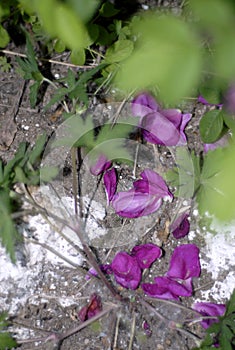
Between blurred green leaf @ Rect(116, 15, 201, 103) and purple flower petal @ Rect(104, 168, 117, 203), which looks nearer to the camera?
blurred green leaf @ Rect(116, 15, 201, 103)

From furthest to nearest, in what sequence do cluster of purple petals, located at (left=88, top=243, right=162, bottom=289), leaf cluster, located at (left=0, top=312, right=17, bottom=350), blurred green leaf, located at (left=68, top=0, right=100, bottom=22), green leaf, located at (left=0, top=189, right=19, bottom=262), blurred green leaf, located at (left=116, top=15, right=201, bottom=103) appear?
cluster of purple petals, located at (left=88, top=243, right=162, bottom=289) → leaf cluster, located at (left=0, top=312, right=17, bottom=350) → green leaf, located at (left=0, top=189, right=19, bottom=262) → blurred green leaf, located at (left=68, top=0, right=100, bottom=22) → blurred green leaf, located at (left=116, top=15, right=201, bottom=103)

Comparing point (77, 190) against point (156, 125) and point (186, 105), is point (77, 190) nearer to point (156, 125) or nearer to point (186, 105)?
point (156, 125)

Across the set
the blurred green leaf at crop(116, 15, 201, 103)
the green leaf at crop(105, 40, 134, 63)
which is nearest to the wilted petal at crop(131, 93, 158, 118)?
the green leaf at crop(105, 40, 134, 63)

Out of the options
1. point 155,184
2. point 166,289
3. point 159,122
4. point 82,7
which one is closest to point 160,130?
point 159,122

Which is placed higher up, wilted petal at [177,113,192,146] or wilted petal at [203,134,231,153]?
wilted petal at [177,113,192,146]

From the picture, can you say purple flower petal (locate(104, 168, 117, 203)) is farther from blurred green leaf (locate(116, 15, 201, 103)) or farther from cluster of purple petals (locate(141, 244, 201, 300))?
blurred green leaf (locate(116, 15, 201, 103))

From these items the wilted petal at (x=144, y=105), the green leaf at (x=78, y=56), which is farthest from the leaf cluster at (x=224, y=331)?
the green leaf at (x=78, y=56)

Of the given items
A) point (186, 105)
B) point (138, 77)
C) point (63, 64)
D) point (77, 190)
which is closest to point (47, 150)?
point (77, 190)

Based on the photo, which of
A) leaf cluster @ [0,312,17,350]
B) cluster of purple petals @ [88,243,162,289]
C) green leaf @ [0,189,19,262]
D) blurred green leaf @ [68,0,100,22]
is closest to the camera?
blurred green leaf @ [68,0,100,22]
